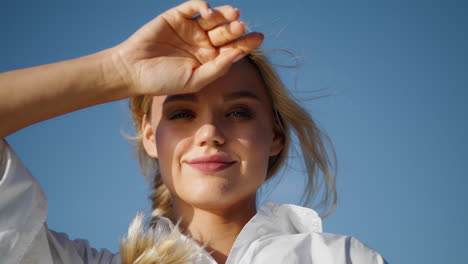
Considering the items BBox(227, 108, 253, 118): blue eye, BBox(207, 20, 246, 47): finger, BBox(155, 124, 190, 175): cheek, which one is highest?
BBox(207, 20, 246, 47): finger

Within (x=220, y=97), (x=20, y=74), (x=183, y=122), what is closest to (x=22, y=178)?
(x=20, y=74)

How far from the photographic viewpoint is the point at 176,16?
6.61 ft

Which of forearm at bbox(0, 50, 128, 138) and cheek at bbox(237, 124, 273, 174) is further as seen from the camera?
cheek at bbox(237, 124, 273, 174)

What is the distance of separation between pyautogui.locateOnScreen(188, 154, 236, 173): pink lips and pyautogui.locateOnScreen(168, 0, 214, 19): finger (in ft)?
2.20

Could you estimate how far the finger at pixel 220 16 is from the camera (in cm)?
190

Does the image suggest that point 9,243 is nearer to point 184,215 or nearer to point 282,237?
point 184,215

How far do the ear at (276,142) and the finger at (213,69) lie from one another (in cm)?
92

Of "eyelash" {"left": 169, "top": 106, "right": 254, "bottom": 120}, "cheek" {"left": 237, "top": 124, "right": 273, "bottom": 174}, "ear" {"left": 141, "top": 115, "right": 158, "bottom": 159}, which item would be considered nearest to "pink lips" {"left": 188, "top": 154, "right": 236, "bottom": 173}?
"cheek" {"left": 237, "top": 124, "right": 273, "bottom": 174}

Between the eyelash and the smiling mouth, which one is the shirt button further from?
the eyelash

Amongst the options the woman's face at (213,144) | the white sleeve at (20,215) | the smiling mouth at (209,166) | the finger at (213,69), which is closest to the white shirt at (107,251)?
the white sleeve at (20,215)

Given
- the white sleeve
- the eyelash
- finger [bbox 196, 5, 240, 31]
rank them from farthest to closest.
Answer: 1. the eyelash
2. finger [bbox 196, 5, 240, 31]
3. the white sleeve

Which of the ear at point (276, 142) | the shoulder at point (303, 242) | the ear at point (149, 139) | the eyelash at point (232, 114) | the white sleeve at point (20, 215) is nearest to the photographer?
the white sleeve at point (20, 215)

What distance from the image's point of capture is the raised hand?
1.99m

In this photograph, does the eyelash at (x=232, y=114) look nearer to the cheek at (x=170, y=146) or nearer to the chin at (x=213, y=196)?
the cheek at (x=170, y=146)
